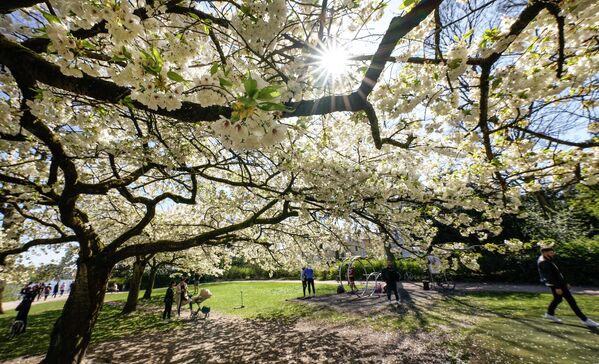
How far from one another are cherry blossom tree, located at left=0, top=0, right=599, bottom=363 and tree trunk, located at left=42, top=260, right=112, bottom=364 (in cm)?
3

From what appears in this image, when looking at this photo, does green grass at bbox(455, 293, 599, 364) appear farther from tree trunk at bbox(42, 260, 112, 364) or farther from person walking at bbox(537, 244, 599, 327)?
tree trunk at bbox(42, 260, 112, 364)

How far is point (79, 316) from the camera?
6.49m

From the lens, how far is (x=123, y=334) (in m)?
10.7

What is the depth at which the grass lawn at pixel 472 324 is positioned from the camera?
578 centimetres

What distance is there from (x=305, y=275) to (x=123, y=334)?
1001 cm

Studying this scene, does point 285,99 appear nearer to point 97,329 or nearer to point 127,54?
point 127,54

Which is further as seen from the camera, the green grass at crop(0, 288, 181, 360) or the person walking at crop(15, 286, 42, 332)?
the person walking at crop(15, 286, 42, 332)

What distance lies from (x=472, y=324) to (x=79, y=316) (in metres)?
10.8

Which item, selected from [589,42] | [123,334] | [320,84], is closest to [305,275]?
[123,334]

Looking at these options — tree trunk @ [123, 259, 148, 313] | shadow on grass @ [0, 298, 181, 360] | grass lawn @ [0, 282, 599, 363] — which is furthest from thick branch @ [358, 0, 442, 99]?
tree trunk @ [123, 259, 148, 313]

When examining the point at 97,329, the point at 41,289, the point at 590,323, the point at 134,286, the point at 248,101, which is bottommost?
the point at 97,329

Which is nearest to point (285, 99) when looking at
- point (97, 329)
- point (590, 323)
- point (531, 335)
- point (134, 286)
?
point (531, 335)

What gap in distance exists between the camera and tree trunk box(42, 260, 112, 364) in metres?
6.23

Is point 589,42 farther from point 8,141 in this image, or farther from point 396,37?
point 8,141
